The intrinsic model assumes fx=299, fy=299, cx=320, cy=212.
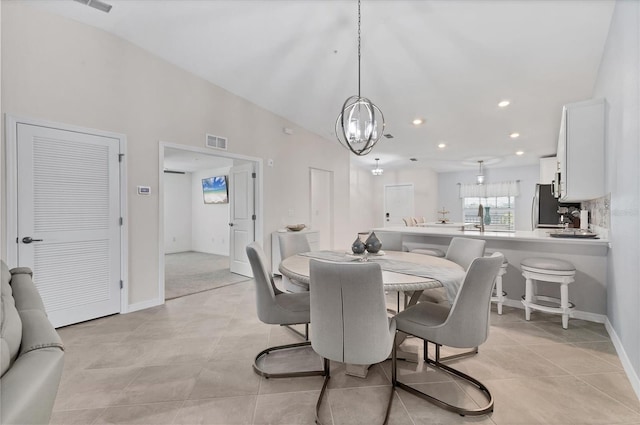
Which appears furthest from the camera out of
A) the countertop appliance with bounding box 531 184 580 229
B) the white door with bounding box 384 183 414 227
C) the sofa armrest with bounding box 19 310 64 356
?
the white door with bounding box 384 183 414 227

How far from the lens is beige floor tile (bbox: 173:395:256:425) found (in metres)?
1.64

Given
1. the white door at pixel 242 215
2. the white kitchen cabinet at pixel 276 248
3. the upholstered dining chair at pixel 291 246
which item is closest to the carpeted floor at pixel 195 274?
the white door at pixel 242 215

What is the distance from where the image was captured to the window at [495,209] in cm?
845

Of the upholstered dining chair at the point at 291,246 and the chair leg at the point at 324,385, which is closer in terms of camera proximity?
the chair leg at the point at 324,385

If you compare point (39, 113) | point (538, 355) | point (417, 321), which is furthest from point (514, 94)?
point (39, 113)

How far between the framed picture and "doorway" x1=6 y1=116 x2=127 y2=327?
4.08 meters

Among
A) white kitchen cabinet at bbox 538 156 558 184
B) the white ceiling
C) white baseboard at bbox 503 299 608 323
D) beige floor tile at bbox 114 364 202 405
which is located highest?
the white ceiling

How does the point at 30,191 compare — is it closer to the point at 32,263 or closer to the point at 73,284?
the point at 32,263

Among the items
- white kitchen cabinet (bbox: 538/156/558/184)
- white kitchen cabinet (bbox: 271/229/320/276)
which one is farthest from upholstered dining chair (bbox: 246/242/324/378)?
white kitchen cabinet (bbox: 538/156/558/184)

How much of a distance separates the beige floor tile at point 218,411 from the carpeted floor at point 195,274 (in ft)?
8.04

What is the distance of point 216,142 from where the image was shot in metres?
4.20

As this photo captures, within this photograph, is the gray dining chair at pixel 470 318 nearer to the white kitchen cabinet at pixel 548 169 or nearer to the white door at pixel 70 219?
the white door at pixel 70 219

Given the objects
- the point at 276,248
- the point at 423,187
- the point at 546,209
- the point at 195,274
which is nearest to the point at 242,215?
the point at 276,248

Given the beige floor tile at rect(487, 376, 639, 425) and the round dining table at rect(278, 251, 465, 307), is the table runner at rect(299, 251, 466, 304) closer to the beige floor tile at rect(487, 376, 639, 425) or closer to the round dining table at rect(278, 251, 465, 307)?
the round dining table at rect(278, 251, 465, 307)
